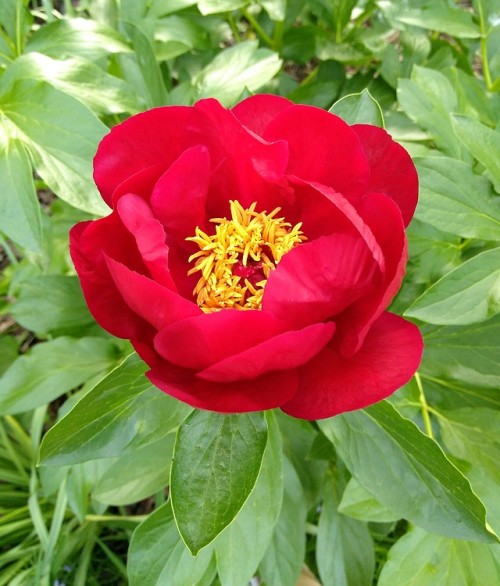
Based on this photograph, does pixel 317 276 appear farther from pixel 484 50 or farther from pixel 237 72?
pixel 484 50

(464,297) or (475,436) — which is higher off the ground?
(464,297)

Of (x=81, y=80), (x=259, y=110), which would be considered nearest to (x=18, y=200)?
(x=81, y=80)

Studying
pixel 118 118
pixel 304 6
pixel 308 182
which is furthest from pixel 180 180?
pixel 304 6

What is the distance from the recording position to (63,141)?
36.0 inches

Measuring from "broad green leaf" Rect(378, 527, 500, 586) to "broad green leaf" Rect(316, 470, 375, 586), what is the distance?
0.83ft

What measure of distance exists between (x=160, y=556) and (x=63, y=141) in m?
0.68

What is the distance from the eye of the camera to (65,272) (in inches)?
58.6

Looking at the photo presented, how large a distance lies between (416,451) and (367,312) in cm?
26

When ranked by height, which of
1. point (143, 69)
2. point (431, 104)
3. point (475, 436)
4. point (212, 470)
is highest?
point (143, 69)

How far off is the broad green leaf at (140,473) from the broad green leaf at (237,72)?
688mm

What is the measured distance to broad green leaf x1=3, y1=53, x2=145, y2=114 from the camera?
985 mm

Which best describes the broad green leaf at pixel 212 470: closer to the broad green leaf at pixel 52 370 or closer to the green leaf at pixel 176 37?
the broad green leaf at pixel 52 370

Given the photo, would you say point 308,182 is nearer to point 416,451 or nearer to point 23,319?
point 416,451

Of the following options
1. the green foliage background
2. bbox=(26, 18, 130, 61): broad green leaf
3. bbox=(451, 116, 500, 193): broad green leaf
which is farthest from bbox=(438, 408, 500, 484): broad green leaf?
bbox=(26, 18, 130, 61): broad green leaf
